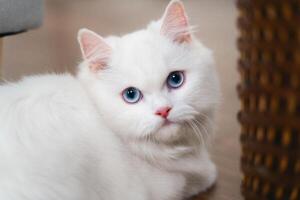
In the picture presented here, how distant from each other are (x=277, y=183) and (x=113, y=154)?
408mm

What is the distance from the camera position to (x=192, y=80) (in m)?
1.08

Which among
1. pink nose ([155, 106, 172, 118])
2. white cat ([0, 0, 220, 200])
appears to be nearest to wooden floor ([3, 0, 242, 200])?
white cat ([0, 0, 220, 200])

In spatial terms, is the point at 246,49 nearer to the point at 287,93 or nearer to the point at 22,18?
the point at 287,93

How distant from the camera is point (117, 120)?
1066 millimetres

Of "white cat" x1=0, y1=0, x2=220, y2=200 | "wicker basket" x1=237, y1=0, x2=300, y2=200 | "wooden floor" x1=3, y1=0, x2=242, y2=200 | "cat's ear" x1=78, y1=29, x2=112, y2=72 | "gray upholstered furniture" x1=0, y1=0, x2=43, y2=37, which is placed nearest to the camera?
"wicker basket" x1=237, y1=0, x2=300, y2=200

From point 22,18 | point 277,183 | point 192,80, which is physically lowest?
point 277,183

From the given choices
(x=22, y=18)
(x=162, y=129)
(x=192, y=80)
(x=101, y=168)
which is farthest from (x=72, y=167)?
(x=22, y=18)

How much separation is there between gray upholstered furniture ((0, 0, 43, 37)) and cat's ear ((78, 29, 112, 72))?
0.36 meters

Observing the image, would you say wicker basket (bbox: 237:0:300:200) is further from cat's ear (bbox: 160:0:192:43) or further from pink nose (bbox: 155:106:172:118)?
cat's ear (bbox: 160:0:192:43)

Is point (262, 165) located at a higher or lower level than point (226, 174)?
lower

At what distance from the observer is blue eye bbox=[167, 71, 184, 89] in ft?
3.52

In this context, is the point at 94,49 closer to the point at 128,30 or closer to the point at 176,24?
the point at 176,24

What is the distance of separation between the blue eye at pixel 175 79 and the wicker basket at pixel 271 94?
10.8 inches

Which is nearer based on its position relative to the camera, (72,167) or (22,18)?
(72,167)
